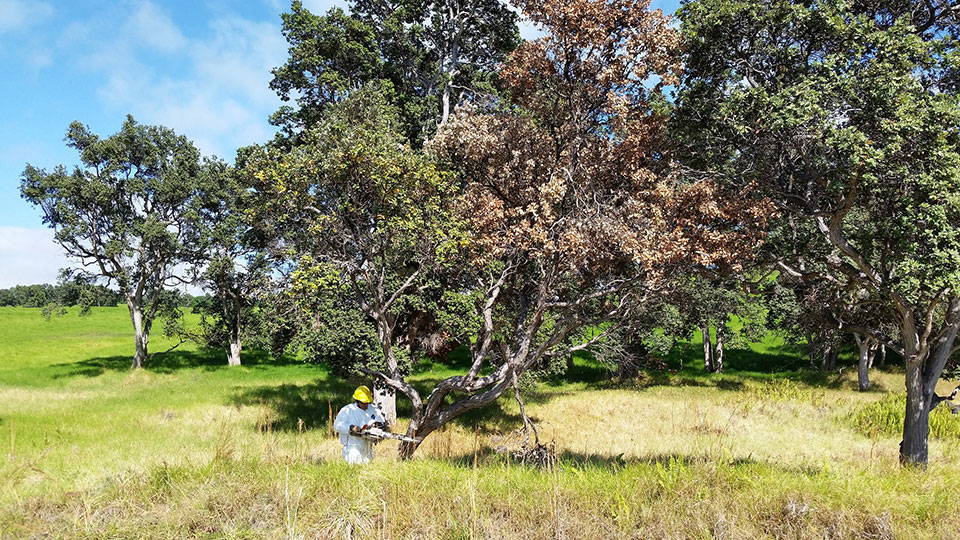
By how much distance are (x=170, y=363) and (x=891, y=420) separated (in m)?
39.8

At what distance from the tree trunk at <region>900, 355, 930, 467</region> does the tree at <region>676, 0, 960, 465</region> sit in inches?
0.8

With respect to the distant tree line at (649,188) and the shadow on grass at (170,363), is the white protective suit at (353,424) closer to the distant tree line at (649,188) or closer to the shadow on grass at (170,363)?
the distant tree line at (649,188)

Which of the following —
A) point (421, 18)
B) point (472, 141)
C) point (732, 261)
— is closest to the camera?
point (732, 261)

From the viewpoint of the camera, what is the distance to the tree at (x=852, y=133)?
7.07 meters

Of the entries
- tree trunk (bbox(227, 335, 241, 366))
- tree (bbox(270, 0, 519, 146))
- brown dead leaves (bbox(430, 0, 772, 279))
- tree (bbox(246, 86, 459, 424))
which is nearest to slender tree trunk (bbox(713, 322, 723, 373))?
tree (bbox(270, 0, 519, 146))

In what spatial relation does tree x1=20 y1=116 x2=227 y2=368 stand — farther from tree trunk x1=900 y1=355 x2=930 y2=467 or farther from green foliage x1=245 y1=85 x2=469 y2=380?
tree trunk x1=900 y1=355 x2=930 y2=467

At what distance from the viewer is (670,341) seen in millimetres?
30625

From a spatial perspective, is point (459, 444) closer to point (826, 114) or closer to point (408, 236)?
point (408, 236)

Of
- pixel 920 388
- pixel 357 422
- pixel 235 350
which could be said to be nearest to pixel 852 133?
pixel 920 388

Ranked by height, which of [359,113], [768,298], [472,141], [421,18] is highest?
[421,18]

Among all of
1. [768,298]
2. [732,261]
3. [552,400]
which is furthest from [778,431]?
[768,298]

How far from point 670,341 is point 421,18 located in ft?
74.4

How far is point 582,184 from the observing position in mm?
11023

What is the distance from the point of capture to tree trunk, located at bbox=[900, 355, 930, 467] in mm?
9125
